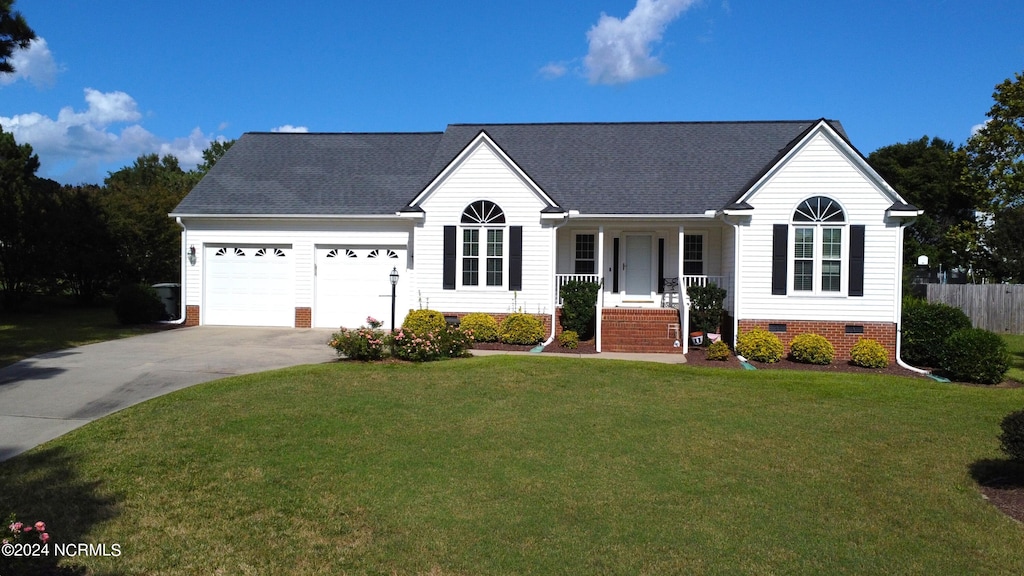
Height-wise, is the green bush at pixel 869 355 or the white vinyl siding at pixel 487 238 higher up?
the white vinyl siding at pixel 487 238

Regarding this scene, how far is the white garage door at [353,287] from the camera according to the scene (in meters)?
19.7

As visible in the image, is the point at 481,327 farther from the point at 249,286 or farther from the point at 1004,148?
the point at 1004,148

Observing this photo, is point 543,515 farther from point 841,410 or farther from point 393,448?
point 841,410

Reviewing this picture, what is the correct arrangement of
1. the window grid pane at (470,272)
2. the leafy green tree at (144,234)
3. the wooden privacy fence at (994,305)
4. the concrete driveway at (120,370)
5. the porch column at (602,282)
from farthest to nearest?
the leafy green tree at (144,234), the wooden privacy fence at (994,305), the window grid pane at (470,272), the porch column at (602,282), the concrete driveway at (120,370)

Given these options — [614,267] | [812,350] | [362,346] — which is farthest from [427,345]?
[812,350]

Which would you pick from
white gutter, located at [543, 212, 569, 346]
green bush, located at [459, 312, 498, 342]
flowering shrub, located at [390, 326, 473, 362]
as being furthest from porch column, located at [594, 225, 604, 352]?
flowering shrub, located at [390, 326, 473, 362]

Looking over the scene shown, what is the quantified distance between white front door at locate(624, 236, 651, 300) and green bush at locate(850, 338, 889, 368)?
5826 mm

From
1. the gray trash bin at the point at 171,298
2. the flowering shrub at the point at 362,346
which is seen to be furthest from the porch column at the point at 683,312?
the gray trash bin at the point at 171,298

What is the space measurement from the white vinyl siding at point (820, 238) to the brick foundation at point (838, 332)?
13 centimetres

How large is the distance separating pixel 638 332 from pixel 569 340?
179 centimetres

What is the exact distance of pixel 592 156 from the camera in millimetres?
20766

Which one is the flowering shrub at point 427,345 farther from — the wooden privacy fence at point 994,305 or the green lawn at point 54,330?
the wooden privacy fence at point 994,305

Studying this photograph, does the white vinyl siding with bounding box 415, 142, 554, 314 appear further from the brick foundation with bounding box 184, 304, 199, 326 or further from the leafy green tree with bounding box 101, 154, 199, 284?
the leafy green tree with bounding box 101, 154, 199, 284

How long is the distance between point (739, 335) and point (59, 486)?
13.5 metres
